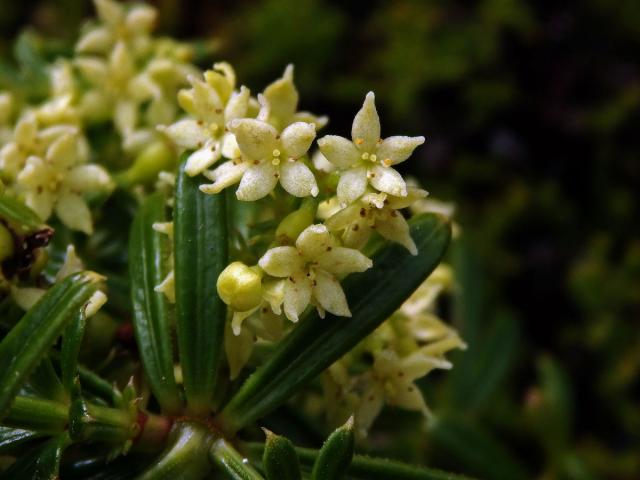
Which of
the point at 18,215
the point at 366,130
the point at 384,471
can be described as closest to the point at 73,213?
the point at 18,215

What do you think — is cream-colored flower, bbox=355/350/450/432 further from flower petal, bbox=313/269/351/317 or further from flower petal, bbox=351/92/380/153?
flower petal, bbox=351/92/380/153

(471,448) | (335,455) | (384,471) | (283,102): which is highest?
(283,102)

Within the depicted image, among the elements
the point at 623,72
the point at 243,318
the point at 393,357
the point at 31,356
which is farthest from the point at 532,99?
the point at 31,356

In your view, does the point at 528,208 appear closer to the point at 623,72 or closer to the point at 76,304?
the point at 623,72

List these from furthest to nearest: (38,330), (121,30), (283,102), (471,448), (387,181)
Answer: (471,448) → (121,30) → (283,102) → (387,181) → (38,330)

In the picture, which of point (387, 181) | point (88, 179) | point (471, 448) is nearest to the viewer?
point (387, 181)

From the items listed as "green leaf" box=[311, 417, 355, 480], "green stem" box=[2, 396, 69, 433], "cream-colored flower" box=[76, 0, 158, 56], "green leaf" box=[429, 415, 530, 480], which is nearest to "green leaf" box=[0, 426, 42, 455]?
"green stem" box=[2, 396, 69, 433]

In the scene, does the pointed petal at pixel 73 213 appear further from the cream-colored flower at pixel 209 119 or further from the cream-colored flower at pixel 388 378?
the cream-colored flower at pixel 388 378

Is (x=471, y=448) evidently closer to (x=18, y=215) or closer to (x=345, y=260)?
(x=345, y=260)
